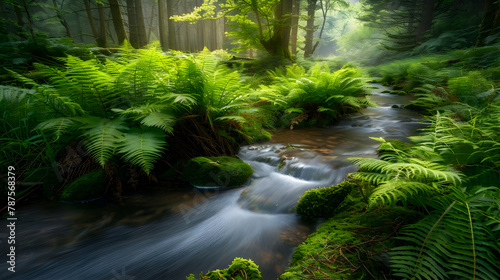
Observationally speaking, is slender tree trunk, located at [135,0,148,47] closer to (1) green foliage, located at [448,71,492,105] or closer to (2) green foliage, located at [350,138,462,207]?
(1) green foliage, located at [448,71,492,105]

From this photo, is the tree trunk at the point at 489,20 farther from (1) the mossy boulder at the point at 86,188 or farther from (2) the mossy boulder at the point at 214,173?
(1) the mossy boulder at the point at 86,188

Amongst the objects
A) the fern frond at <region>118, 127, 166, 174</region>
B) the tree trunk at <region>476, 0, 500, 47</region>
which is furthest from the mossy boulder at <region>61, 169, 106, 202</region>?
the tree trunk at <region>476, 0, 500, 47</region>

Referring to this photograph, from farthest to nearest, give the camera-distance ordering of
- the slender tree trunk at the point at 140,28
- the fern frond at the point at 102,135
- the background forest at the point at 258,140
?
the slender tree trunk at the point at 140,28 < the fern frond at the point at 102,135 < the background forest at the point at 258,140

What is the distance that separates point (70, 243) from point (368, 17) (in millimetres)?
26031

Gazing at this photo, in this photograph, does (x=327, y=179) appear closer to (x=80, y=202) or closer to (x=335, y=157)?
(x=335, y=157)

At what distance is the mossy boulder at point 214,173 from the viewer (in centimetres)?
303

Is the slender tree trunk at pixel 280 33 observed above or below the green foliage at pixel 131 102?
above

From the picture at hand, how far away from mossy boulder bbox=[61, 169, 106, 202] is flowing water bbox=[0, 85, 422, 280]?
0.42 ft

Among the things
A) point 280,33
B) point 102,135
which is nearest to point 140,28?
point 280,33

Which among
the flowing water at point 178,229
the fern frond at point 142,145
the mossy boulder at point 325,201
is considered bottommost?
the flowing water at point 178,229

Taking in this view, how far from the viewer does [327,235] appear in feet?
5.67

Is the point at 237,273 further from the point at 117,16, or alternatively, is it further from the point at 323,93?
the point at 117,16

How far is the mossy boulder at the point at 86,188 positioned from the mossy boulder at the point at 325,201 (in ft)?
7.57

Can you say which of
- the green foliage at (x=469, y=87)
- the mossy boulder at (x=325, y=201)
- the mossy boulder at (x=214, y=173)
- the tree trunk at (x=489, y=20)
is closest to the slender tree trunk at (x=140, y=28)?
the mossy boulder at (x=214, y=173)
